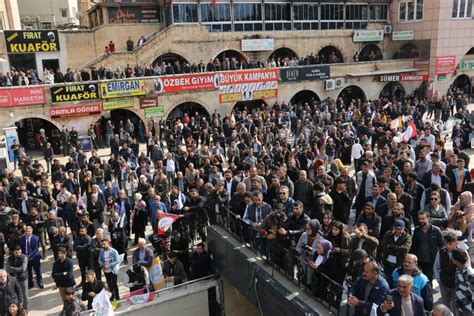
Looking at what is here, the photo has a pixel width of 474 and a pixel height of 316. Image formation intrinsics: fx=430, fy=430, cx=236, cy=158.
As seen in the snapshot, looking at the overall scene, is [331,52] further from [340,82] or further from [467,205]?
[467,205]

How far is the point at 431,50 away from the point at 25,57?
1185 inches

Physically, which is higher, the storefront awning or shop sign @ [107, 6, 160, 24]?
shop sign @ [107, 6, 160, 24]

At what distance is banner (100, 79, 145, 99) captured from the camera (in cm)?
2252

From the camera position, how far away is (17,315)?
730 cm

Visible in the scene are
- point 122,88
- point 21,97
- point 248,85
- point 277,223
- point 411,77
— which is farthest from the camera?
point 411,77

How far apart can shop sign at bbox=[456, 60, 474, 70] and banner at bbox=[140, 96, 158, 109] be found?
2673 cm

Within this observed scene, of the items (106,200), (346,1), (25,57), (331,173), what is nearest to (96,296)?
(106,200)

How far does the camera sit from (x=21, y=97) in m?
20.7

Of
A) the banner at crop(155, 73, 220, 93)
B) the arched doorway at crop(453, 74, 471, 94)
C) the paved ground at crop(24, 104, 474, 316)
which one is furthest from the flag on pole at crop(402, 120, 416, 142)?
the arched doorway at crop(453, 74, 471, 94)

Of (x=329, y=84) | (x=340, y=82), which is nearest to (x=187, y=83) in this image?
(x=329, y=84)

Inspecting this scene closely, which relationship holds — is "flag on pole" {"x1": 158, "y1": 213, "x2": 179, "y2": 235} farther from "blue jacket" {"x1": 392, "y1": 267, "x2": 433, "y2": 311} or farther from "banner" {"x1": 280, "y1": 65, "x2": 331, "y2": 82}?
"banner" {"x1": 280, "y1": 65, "x2": 331, "y2": 82}

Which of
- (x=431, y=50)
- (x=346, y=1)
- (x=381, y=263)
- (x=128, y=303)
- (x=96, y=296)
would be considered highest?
(x=346, y=1)

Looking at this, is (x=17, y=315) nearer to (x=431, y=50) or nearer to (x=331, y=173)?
(x=331, y=173)

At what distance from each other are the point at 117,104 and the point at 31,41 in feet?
23.8
